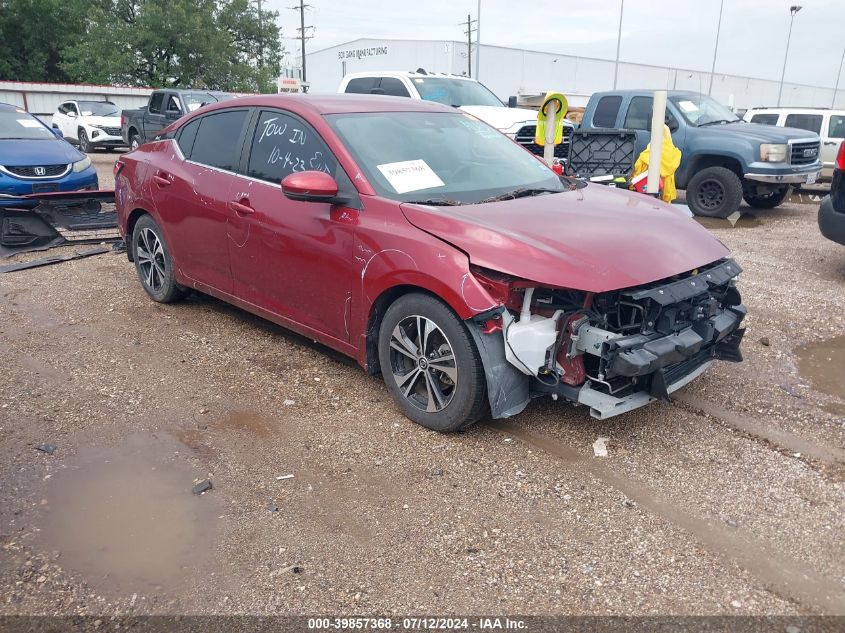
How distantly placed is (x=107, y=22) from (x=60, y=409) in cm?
3932

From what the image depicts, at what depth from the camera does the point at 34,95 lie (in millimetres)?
28172

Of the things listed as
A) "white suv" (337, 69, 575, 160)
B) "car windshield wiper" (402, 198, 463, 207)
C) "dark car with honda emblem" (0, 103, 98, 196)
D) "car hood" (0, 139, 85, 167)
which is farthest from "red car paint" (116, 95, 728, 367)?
"white suv" (337, 69, 575, 160)

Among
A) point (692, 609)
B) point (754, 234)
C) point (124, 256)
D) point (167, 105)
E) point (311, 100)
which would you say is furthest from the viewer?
point (167, 105)

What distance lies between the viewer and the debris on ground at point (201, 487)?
327cm

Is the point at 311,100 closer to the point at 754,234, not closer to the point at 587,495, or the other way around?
the point at 587,495

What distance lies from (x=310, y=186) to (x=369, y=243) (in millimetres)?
458

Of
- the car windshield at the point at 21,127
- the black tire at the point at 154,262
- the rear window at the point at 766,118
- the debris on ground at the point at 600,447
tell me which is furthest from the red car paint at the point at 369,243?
the rear window at the point at 766,118

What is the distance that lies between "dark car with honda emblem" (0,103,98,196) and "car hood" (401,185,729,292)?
7291mm

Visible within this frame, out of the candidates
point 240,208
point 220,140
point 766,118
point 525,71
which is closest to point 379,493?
point 240,208

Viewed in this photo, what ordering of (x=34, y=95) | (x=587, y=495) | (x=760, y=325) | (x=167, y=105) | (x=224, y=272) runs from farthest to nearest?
(x=34, y=95) → (x=167, y=105) → (x=760, y=325) → (x=224, y=272) → (x=587, y=495)

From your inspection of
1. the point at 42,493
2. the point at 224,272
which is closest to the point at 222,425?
the point at 42,493

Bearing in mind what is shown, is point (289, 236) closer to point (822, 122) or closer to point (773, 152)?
point (773, 152)

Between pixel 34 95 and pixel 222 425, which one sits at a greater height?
pixel 34 95

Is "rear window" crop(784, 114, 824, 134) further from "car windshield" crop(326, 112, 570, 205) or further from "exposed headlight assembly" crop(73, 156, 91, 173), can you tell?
"exposed headlight assembly" crop(73, 156, 91, 173)
